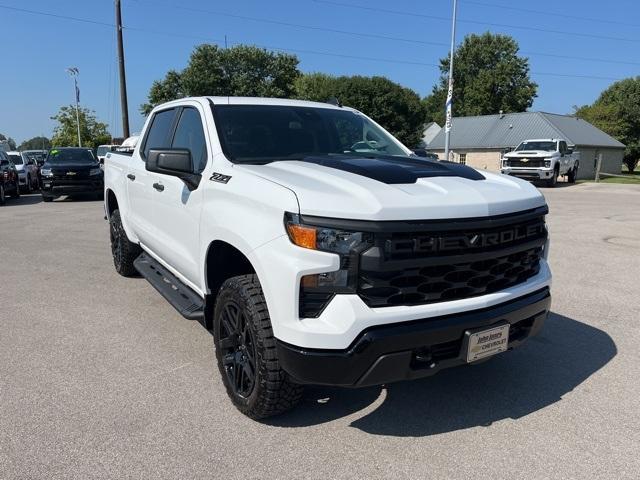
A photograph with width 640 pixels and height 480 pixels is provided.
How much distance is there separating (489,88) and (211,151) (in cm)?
6668

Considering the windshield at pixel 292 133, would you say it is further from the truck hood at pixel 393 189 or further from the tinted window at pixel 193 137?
the truck hood at pixel 393 189

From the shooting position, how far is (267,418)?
3.04 m

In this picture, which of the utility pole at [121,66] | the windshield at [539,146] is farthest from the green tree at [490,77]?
the utility pole at [121,66]

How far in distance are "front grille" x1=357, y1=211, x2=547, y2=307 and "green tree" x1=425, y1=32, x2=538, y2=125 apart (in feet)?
213

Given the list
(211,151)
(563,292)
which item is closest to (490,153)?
(563,292)

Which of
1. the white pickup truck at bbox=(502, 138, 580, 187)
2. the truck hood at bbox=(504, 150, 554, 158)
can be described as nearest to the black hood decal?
the white pickup truck at bbox=(502, 138, 580, 187)

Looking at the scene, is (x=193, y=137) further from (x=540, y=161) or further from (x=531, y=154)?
(x=531, y=154)

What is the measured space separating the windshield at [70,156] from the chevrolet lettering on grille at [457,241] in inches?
647

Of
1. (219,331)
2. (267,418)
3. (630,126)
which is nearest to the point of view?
(267,418)

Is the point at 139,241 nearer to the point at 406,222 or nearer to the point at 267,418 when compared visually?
the point at 267,418

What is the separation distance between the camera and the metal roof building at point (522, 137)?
4119cm

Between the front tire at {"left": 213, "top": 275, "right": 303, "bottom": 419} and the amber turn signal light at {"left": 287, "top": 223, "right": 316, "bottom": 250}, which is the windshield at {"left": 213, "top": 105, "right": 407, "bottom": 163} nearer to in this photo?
the front tire at {"left": 213, "top": 275, "right": 303, "bottom": 419}

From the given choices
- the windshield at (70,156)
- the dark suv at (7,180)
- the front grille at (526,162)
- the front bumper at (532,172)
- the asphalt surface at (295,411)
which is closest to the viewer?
the asphalt surface at (295,411)

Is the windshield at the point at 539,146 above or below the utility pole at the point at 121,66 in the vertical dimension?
below
